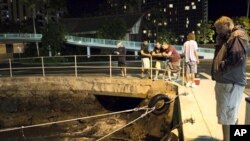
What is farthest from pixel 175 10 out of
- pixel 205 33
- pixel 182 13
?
pixel 205 33

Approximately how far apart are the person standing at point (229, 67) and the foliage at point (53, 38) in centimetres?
4593

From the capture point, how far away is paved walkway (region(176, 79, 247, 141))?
769cm

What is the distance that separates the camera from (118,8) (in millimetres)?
82562

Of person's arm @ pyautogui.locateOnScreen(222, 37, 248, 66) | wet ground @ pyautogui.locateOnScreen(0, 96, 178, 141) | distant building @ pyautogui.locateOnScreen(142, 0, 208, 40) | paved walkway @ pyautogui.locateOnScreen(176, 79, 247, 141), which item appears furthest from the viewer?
distant building @ pyautogui.locateOnScreen(142, 0, 208, 40)

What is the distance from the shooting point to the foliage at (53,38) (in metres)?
50.9

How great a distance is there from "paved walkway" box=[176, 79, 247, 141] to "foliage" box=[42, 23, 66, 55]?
37.7 meters

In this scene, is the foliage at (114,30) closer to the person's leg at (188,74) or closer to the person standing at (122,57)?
the person standing at (122,57)

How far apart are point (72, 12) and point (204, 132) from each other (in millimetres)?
84413

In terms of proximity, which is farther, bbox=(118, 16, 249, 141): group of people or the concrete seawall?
the concrete seawall

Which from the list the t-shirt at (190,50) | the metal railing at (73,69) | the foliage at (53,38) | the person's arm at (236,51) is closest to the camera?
Answer: the person's arm at (236,51)

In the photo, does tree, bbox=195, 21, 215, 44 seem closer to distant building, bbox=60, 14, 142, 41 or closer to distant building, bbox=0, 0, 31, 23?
distant building, bbox=60, 14, 142, 41

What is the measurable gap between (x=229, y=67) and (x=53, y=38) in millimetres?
46953

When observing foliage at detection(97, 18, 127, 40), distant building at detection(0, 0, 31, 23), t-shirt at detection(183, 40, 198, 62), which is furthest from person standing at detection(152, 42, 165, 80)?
distant building at detection(0, 0, 31, 23)

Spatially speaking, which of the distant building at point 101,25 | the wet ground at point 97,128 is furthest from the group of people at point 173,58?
the distant building at point 101,25
